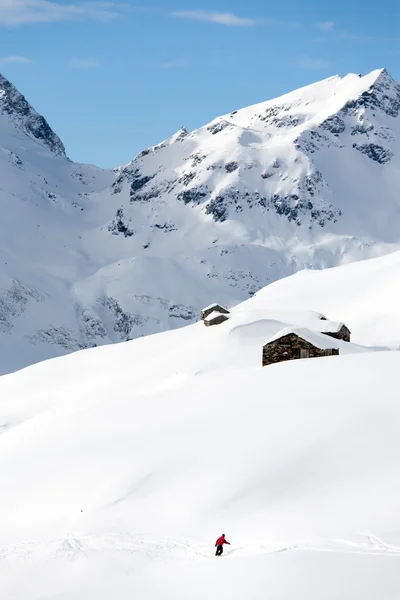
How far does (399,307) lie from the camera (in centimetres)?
7469

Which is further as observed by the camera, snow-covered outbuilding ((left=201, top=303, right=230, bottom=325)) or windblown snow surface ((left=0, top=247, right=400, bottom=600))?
snow-covered outbuilding ((left=201, top=303, right=230, bottom=325))

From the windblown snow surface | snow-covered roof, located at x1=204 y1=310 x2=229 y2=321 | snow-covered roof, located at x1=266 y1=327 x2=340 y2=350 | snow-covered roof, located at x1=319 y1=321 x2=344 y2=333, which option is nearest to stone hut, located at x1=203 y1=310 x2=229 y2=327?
snow-covered roof, located at x1=204 y1=310 x2=229 y2=321

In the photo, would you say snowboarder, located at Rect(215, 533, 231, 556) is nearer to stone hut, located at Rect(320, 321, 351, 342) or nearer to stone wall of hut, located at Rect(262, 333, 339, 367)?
stone wall of hut, located at Rect(262, 333, 339, 367)

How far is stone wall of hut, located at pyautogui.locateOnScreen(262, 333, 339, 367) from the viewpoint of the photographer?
42.6 meters

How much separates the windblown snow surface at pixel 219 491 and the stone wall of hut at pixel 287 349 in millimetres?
5425

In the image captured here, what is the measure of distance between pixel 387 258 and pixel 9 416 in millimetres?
62463

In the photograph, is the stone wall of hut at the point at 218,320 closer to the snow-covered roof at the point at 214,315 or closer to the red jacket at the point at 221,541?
the snow-covered roof at the point at 214,315

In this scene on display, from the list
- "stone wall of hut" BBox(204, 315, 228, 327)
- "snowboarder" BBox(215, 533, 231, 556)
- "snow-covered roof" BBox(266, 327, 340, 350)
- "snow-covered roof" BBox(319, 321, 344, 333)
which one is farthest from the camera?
"stone wall of hut" BBox(204, 315, 228, 327)

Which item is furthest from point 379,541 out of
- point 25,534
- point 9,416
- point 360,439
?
point 9,416

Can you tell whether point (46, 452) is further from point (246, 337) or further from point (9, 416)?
point (246, 337)

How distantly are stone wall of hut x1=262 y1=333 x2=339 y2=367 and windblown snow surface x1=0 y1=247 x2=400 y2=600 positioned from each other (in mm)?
5425

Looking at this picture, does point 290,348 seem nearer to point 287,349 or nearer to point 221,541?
point 287,349

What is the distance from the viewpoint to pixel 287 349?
4262cm

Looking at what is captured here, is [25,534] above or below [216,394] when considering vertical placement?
below
